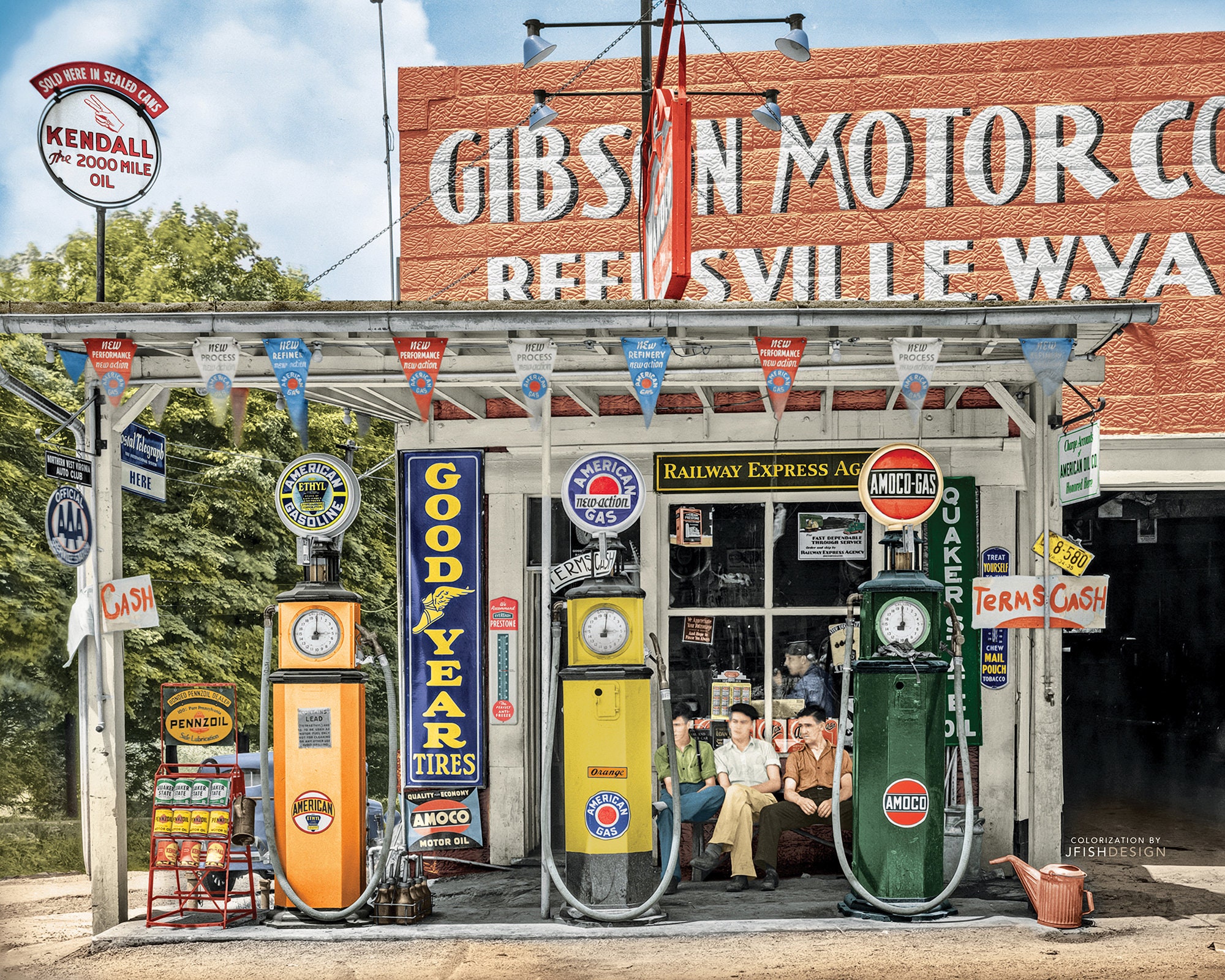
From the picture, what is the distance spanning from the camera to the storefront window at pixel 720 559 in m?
9.32

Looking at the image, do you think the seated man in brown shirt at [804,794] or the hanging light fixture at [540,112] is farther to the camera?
the hanging light fixture at [540,112]

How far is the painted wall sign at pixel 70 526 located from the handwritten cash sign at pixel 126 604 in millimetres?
267

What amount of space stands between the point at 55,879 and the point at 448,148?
7459 mm

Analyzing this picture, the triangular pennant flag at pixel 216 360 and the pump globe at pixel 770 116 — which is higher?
the pump globe at pixel 770 116

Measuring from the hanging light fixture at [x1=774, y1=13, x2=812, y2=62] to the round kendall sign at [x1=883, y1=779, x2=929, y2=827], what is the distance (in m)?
5.63

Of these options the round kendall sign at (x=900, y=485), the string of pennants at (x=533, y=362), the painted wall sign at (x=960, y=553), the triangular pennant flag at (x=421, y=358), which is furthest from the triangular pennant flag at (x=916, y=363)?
the triangular pennant flag at (x=421, y=358)

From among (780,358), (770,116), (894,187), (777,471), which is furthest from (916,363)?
(894,187)

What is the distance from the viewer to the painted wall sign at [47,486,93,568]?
7.27 m

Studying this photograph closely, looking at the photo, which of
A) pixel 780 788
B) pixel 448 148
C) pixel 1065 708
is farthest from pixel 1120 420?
pixel 448 148

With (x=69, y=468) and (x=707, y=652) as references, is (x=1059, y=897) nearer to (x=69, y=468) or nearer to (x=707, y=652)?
(x=707, y=652)

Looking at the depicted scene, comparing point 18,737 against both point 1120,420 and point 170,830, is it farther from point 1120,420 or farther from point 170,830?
point 1120,420

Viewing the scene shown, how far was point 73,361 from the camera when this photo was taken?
736 centimetres

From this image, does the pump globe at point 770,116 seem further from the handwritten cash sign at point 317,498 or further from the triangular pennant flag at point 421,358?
the handwritten cash sign at point 317,498

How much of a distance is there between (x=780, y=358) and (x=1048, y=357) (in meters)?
1.58
